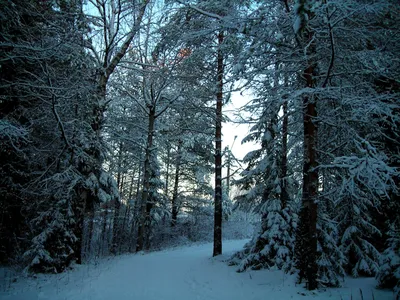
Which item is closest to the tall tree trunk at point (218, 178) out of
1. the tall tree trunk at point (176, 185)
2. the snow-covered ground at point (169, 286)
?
the snow-covered ground at point (169, 286)

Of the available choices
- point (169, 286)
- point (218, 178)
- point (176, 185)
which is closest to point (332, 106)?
point (218, 178)

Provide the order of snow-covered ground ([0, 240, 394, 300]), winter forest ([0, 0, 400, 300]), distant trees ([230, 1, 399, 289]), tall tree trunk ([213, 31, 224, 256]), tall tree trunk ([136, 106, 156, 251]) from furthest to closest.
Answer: tall tree trunk ([136, 106, 156, 251]), tall tree trunk ([213, 31, 224, 256]), snow-covered ground ([0, 240, 394, 300]), winter forest ([0, 0, 400, 300]), distant trees ([230, 1, 399, 289])

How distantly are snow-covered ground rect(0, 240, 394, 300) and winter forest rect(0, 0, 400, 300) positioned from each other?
1.12 ft

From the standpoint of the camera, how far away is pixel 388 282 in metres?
5.10

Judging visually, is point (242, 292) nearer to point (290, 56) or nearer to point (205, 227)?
point (290, 56)

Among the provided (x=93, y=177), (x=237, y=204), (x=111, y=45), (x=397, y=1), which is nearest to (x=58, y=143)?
(x=93, y=177)

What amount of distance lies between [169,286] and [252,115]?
17.1ft

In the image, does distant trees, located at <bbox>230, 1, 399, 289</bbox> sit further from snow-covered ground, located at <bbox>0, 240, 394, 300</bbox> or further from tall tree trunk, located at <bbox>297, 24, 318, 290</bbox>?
snow-covered ground, located at <bbox>0, 240, 394, 300</bbox>

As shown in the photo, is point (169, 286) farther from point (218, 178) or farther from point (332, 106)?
point (332, 106)

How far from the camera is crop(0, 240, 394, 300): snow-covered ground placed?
552cm

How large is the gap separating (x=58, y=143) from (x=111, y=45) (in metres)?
4.86

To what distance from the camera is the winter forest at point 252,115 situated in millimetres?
5059

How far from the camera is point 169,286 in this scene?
6.61 meters

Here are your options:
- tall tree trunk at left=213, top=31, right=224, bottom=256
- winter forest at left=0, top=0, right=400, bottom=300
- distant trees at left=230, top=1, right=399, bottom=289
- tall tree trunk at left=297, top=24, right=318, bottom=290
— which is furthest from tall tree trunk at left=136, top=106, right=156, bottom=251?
tall tree trunk at left=297, top=24, right=318, bottom=290
